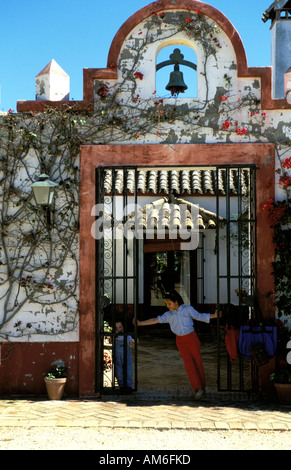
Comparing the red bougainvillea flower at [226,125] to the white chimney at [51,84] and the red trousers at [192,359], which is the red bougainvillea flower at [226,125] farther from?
the red trousers at [192,359]

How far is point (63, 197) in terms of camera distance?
805cm

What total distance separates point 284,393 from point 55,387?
2.96 m

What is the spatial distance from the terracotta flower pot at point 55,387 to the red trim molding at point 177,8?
146 inches

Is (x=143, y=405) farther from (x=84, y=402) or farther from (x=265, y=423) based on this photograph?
(x=265, y=423)

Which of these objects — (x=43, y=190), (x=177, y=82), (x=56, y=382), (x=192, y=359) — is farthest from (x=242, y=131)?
(x=56, y=382)

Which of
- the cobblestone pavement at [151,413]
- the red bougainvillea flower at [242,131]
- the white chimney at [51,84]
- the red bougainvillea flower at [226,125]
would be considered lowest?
the cobblestone pavement at [151,413]

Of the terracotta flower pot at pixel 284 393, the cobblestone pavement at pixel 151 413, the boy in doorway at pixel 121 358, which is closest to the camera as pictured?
the cobblestone pavement at pixel 151 413

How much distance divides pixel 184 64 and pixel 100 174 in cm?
212

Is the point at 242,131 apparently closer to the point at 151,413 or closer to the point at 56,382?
the point at 151,413

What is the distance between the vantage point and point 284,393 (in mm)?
7348

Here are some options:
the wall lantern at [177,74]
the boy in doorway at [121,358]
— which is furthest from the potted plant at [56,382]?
the wall lantern at [177,74]

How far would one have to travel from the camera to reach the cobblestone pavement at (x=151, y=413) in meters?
6.59

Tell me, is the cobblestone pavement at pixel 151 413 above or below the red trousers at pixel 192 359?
below

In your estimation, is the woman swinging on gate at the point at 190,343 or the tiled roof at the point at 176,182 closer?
the woman swinging on gate at the point at 190,343
